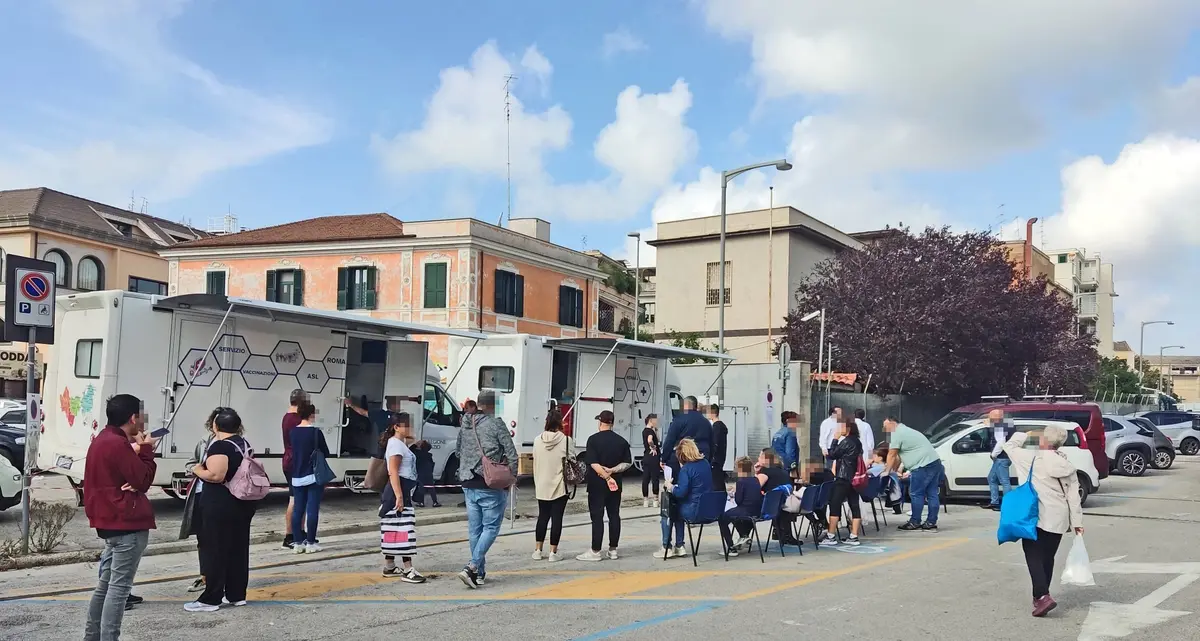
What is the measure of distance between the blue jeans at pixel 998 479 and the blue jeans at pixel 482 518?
959cm

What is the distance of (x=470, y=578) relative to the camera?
8.45 m

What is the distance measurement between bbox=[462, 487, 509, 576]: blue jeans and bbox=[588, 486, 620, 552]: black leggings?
1.55m

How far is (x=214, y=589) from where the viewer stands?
732 cm

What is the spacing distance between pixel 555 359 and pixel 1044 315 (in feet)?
67.5

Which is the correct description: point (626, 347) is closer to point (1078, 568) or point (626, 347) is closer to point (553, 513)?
point (553, 513)

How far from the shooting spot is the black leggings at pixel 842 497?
38.6ft

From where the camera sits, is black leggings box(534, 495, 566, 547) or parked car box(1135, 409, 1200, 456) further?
parked car box(1135, 409, 1200, 456)

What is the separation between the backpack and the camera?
7199mm

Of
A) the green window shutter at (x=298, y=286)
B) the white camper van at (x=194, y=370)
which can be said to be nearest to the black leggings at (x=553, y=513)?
the white camper van at (x=194, y=370)

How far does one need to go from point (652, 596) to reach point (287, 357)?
7989 mm

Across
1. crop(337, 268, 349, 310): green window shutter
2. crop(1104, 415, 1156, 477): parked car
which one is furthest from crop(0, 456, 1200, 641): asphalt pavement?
crop(337, 268, 349, 310): green window shutter

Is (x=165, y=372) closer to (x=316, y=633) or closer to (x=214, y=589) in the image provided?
(x=214, y=589)

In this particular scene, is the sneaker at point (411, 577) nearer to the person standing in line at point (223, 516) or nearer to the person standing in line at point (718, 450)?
the person standing in line at point (223, 516)

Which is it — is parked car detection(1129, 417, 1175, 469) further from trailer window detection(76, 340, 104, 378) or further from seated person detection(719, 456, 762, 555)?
trailer window detection(76, 340, 104, 378)
